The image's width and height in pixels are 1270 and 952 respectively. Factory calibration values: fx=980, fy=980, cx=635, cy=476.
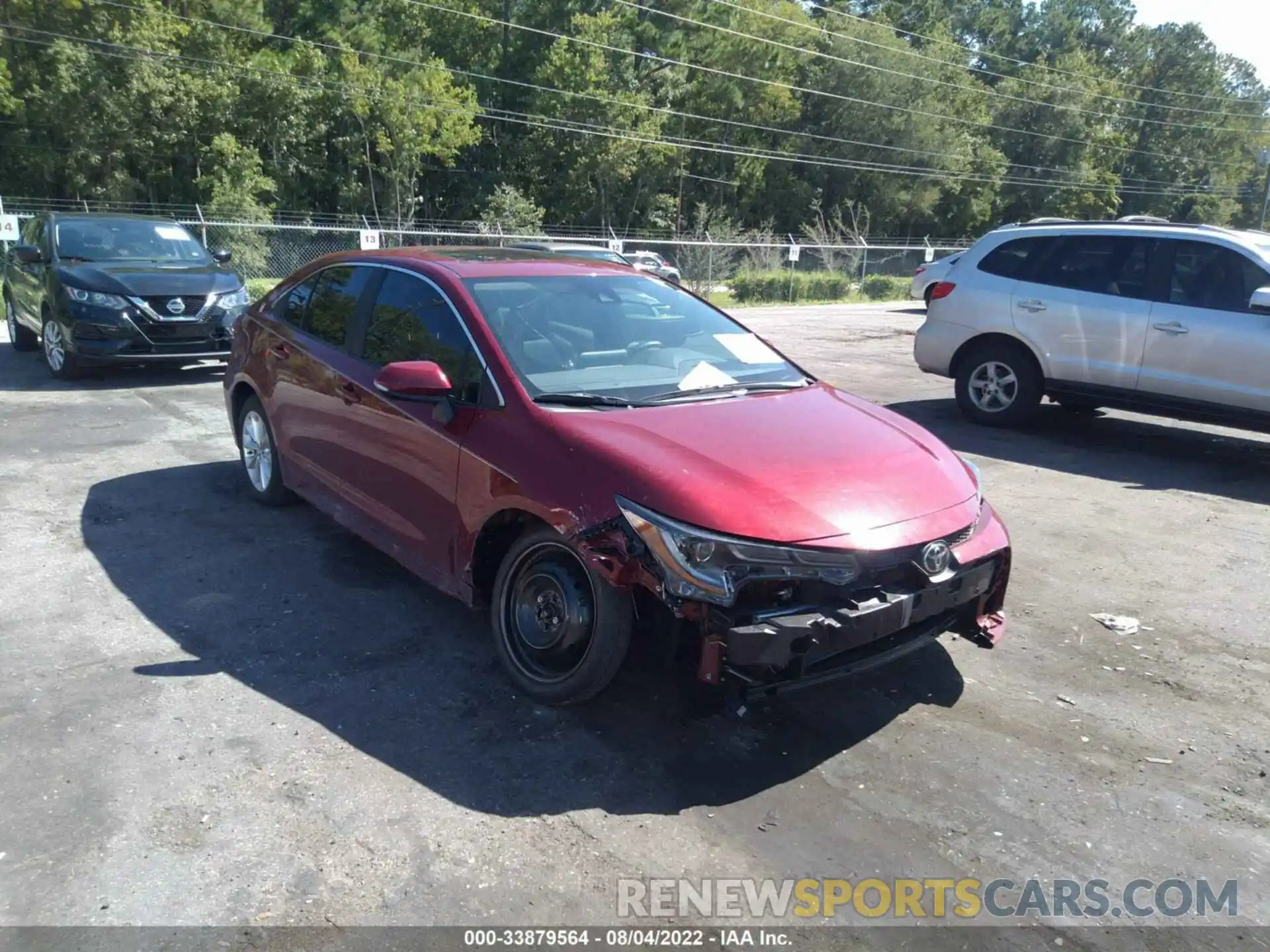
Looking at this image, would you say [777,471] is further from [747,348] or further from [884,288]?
[884,288]

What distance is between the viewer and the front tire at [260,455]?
6117mm

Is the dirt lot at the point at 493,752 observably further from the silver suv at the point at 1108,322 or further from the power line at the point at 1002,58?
the power line at the point at 1002,58

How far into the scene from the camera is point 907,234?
2643 inches

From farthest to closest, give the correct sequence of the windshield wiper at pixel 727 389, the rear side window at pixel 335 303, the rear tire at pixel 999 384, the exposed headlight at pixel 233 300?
the exposed headlight at pixel 233 300 → the rear tire at pixel 999 384 → the rear side window at pixel 335 303 → the windshield wiper at pixel 727 389

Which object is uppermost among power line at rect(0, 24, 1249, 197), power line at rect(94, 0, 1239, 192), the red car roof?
power line at rect(94, 0, 1239, 192)

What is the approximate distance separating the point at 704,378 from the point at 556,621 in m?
1.41

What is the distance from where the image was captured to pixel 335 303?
5.47 meters

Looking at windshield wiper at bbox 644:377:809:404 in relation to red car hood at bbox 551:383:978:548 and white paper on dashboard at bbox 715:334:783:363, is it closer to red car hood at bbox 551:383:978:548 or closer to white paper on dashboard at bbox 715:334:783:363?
red car hood at bbox 551:383:978:548

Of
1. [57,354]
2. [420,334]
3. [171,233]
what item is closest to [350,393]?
[420,334]

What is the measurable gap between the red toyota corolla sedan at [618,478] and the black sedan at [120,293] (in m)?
5.49

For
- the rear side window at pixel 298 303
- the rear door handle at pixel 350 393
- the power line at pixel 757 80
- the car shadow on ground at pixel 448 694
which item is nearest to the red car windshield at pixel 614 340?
the rear door handle at pixel 350 393

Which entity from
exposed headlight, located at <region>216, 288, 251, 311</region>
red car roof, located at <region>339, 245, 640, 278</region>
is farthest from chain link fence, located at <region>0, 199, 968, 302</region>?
red car roof, located at <region>339, 245, 640, 278</region>

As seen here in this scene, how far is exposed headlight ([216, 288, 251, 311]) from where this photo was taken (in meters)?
10.5

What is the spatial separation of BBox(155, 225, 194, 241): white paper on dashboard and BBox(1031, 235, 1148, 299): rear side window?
949cm
